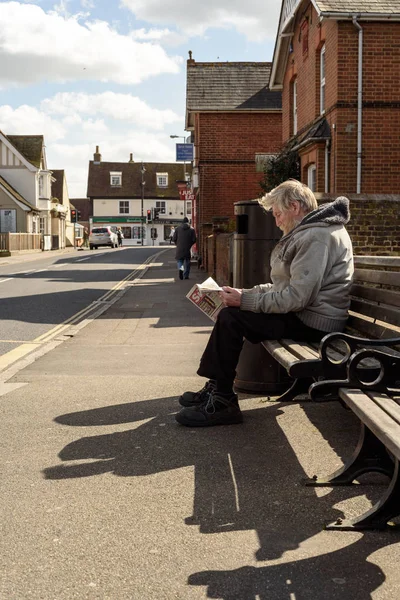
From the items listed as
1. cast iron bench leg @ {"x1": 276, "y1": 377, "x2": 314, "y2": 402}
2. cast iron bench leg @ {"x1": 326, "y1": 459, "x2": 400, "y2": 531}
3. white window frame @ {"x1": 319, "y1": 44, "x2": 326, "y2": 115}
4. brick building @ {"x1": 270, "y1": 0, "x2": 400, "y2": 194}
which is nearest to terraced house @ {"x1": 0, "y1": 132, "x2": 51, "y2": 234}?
white window frame @ {"x1": 319, "y1": 44, "x2": 326, "y2": 115}

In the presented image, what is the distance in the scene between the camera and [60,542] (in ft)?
11.3

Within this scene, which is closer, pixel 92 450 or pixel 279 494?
pixel 279 494

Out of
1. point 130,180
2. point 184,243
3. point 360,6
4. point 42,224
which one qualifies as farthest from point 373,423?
point 130,180

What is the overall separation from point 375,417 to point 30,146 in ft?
221

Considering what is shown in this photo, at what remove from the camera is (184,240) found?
22.8m

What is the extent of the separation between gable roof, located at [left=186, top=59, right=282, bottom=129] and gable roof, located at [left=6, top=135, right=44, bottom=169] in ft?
118

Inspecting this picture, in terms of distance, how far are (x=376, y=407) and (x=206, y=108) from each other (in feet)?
95.7

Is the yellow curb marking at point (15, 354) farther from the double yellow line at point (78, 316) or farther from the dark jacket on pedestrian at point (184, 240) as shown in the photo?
the dark jacket on pedestrian at point (184, 240)

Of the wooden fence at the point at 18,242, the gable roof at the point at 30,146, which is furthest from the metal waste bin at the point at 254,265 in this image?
the gable roof at the point at 30,146

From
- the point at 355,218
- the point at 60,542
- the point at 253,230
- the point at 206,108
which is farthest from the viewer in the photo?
the point at 206,108

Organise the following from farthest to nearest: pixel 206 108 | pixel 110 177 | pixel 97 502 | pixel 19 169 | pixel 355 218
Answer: pixel 110 177
pixel 19 169
pixel 206 108
pixel 355 218
pixel 97 502

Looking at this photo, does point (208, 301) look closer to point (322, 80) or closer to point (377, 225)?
point (377, 225)

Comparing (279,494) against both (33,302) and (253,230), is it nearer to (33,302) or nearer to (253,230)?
(253,230)

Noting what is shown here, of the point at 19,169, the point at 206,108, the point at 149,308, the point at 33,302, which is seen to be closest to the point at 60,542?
the point at 149,308
